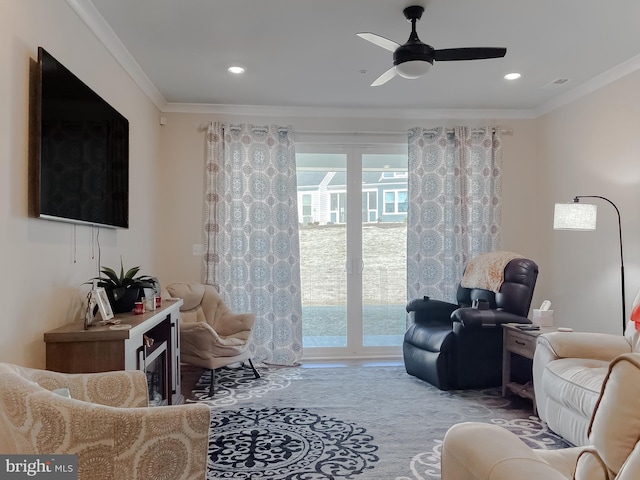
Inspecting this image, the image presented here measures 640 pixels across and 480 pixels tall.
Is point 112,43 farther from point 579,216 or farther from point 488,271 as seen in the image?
point 579,216

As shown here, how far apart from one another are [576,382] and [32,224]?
2.95m

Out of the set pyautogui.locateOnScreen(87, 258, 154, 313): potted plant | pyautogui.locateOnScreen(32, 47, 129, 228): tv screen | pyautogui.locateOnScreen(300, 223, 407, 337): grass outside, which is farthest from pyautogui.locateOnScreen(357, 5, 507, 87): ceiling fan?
pyautogui.locateOnScreen(300, 223, 407, 337): grass outside

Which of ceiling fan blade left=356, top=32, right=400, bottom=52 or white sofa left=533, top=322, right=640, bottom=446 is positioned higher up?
ceiling fan blade left=356, top=32, right=400, bottom=52

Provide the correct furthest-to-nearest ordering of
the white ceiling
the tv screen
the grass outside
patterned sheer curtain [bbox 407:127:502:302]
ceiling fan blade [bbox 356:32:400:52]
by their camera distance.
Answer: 1. the grass outside
2. patterned sheer curtain [bbox 407:127:502:302]
3. the white ceiling
4. ceiling fan blade [bbox 356:32:400:52]
5. the tv screen

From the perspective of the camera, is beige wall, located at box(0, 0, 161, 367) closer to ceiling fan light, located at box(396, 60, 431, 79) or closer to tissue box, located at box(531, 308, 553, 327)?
ceiling fan light, located at box(396, 60, 431, 79)

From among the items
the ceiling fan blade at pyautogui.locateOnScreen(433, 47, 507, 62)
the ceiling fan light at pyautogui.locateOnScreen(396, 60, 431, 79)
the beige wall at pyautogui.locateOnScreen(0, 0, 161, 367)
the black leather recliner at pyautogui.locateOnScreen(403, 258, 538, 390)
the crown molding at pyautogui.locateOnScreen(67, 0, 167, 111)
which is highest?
the crown molding at pyautogui.locateOnScreen(67, 0, 167, 111)

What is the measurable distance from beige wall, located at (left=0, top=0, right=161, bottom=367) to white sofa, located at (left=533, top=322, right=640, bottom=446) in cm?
281

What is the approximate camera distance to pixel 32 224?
231 centimetres

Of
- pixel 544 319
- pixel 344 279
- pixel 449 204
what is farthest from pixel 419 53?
pixel 344 279

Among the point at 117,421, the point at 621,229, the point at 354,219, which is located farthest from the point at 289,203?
the point at 117,421

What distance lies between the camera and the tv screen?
2.32 meters

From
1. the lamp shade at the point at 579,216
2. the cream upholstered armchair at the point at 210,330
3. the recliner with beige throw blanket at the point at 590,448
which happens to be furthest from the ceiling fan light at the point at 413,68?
the cream upholstered armchair at the point at 210,330

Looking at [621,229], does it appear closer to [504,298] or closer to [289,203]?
[504,298]

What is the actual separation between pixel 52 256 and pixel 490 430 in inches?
88.5
